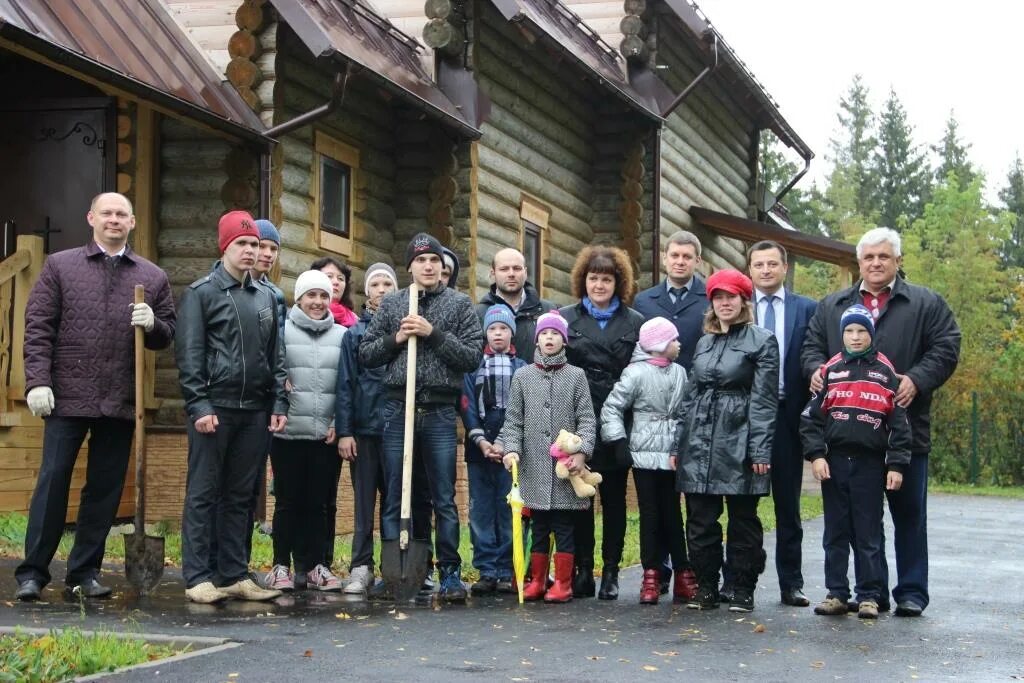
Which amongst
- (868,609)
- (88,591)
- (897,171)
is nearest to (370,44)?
(88,591)

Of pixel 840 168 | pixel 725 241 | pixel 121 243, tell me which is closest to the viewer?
pixel 121 243

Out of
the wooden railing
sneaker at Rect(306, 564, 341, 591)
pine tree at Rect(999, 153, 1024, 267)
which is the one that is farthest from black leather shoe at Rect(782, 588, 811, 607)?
pine tree at Rect(999, 153, 1024, 267)

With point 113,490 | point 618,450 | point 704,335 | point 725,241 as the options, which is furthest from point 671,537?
point 725,241

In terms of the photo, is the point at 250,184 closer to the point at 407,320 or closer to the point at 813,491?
the point at 407,320

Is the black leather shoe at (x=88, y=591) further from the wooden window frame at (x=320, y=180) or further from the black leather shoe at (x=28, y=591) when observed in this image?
the wooden window frame at (x=320, y=180)

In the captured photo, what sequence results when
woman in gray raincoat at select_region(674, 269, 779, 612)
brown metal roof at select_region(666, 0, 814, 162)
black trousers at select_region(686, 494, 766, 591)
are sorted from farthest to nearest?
brown metal roof at select_region(666, 0, 814, 162) < black trousers at select_region(686, 494, 766, 591) < woman in gray raincoat at select_region(674, 269, 779, 612)

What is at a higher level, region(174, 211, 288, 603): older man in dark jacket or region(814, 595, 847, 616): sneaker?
region(174, 211, 288, 603): older man in dark jacket

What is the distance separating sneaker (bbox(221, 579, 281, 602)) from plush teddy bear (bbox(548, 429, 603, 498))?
5.77 ft

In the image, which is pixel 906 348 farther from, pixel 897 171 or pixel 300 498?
pixel 897 171

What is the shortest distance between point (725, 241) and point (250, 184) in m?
12.6

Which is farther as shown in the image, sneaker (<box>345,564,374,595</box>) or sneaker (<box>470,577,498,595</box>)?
sneaker (<box>470,577,498,595</box>)

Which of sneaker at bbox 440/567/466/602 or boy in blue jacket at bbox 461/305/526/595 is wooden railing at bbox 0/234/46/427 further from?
sneaker at bbox 440/567/466/602

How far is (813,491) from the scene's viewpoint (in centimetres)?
2481

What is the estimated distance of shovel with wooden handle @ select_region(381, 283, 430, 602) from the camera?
8469mm
